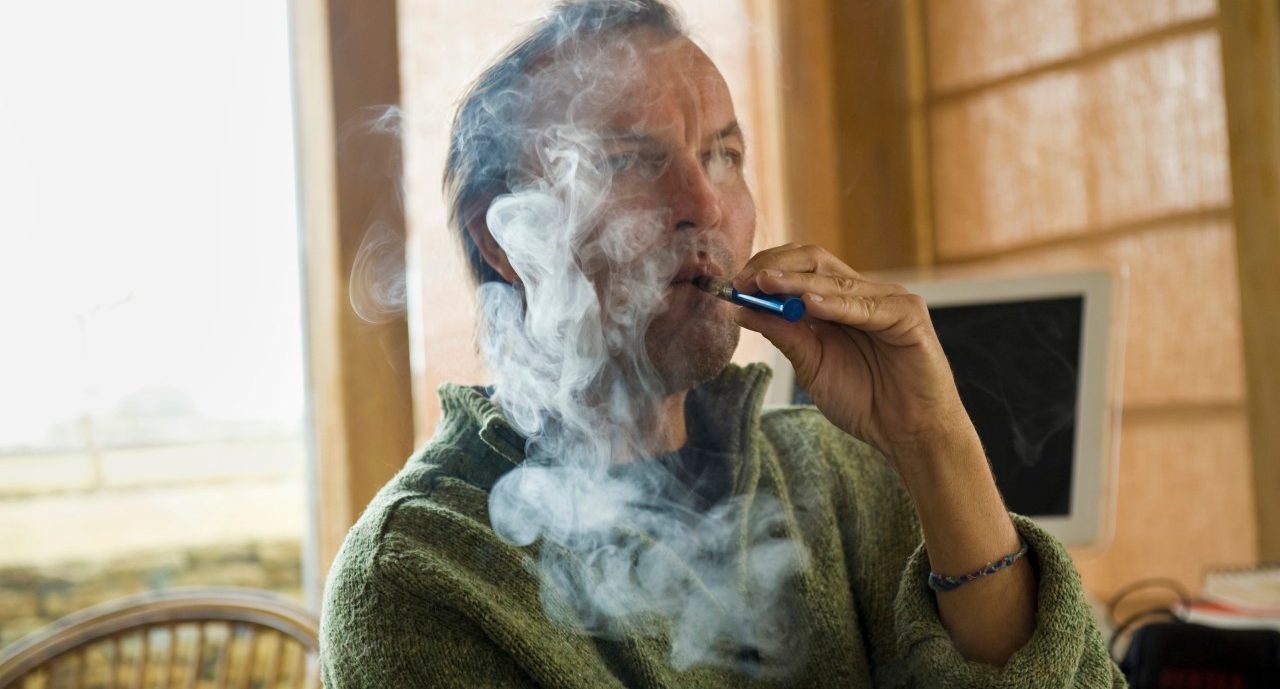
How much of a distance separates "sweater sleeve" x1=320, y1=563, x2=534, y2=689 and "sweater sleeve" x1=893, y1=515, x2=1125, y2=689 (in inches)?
12.6

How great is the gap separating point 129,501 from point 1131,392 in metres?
1.70

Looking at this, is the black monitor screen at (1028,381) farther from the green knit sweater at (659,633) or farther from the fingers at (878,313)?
the fingers at (878,313)

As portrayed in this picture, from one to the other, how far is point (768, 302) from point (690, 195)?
0.42ft

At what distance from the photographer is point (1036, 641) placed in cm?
81

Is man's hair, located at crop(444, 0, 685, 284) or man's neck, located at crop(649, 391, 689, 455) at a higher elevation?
man's hair, located at crop(444, 0, 685, 284)

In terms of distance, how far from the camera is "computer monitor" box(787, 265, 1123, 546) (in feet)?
4.62

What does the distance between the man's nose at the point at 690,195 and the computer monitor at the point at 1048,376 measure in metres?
0.60

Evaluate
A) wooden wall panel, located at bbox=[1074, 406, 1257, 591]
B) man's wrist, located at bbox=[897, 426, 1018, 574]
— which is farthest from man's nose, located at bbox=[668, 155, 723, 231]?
wooden wall panel, located at bbox=[1074, 406, 1257, 591]

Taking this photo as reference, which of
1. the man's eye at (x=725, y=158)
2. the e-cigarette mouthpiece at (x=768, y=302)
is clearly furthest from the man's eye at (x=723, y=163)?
the e-cigarette mouthpiece at (x=768, y=302)

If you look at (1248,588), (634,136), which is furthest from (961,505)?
(1248,588)

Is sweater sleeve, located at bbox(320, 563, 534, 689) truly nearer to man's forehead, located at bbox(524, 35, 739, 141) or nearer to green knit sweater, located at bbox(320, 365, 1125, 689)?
green knit sweater, located at bbox(320, 365, 1125, 689)

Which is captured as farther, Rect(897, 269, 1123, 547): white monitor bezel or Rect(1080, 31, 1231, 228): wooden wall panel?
Rect(1080, 31, 1231, 228): wooden wall panel

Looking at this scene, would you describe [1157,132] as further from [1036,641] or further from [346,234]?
[346,234]

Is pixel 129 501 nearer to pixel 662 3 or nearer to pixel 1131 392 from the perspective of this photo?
pixel 662 3
